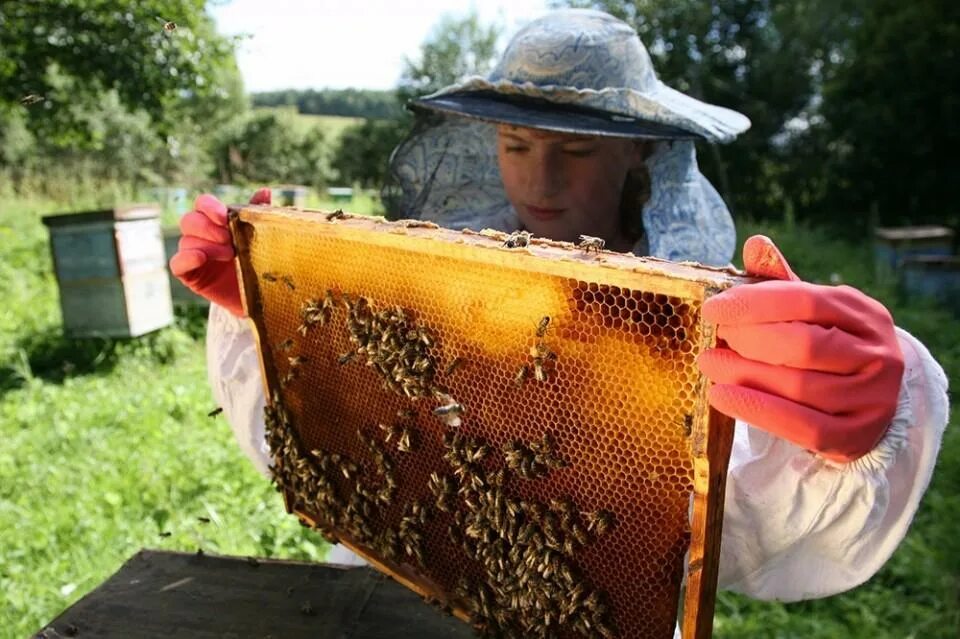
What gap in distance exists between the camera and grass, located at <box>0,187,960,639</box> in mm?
3779

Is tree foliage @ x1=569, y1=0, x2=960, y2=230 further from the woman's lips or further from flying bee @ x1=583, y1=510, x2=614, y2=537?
flying bee @ x1=583, y1=510, x2=614, y2=537

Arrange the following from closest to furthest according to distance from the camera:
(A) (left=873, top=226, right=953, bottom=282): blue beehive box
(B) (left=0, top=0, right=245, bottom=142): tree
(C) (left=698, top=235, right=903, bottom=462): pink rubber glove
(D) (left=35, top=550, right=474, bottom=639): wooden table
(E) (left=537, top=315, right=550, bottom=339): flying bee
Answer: (C) (left=698, top=235, right=903, bottom=462): pink rubber glove, (E) (left=537, top=315, right=550, bottom=339): flying bee, (D) (left=35, top=550, right=474, bottom=639): wooden table, (B) (left=0, top=0, right=245, bottom=142): tree, (A) (left=873, top=226, right=953, bottom=282): blue beehive box

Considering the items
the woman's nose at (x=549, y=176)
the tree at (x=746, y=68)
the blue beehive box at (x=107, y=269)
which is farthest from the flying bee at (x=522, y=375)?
the tree at (x=746, y=68)

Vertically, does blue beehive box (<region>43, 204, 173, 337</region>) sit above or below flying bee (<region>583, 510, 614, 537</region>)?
below

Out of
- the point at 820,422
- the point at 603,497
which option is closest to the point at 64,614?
the point at 603,497

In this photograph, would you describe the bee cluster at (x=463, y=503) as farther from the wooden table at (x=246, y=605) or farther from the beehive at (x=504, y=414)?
A: the wooden table at (x=246, y=605)

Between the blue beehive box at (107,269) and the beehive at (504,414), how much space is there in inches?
242

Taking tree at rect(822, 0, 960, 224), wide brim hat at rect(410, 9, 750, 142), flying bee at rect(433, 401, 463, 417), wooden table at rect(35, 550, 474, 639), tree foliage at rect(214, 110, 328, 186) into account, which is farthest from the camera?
tree foliage at rect(214, 110, 328, 186)

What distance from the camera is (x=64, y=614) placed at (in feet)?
5.58

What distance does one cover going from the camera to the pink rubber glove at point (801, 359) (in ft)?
3.08

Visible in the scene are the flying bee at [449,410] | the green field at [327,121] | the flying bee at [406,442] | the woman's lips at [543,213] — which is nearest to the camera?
the flying bee at [449,410]

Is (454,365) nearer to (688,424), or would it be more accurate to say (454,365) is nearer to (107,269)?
(688,424)

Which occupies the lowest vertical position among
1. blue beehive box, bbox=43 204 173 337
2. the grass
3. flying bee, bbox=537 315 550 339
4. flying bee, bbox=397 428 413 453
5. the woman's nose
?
the grass

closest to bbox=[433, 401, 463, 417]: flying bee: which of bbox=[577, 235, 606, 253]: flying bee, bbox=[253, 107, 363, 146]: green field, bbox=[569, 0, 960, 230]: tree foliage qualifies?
bbox=[577, 235, 606, 253]: flying bee
